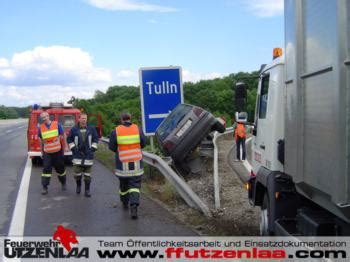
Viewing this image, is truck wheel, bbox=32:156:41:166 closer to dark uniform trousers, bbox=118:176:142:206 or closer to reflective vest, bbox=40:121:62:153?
reflective vest, bbox=40:121:62:153

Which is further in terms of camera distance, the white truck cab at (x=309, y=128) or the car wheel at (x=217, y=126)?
the car wheel at (x=217, y=126)

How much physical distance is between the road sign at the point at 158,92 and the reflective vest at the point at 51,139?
6.86ft

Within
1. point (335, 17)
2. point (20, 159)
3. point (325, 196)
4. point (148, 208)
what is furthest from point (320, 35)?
point (20, 159)

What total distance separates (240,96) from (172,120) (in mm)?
3979

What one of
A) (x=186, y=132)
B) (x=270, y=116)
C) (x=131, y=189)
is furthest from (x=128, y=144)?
(x=270, y=116)

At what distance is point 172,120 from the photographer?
10.5m

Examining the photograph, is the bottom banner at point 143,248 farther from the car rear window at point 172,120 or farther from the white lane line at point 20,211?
the car rear window at point 172,120

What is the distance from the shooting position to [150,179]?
11.9 meters

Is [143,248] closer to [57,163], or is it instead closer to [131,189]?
[131,189]

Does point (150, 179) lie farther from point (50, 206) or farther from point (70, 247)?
point (70, 247)

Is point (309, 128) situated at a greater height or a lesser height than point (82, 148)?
greater

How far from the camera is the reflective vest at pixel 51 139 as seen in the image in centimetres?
1088

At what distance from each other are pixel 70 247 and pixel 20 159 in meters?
12.7

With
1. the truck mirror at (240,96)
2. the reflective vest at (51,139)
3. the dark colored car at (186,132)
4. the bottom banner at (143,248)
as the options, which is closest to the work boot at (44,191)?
the reflective vest at (51,139)
